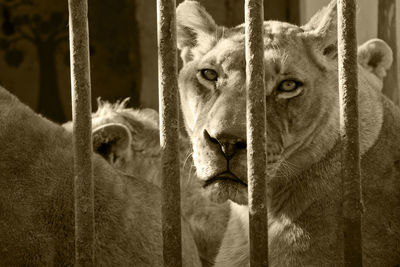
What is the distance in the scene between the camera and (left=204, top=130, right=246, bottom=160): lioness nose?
93.7 inches

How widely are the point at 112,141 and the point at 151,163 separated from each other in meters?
0.46

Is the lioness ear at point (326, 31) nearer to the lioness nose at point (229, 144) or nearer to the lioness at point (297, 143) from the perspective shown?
the lioness at point (297, 143)

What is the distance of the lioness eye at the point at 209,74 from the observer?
280 centimetres

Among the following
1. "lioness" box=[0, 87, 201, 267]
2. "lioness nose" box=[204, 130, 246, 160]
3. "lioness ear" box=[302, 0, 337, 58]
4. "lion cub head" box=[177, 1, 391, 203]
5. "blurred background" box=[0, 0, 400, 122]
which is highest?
"blurred background" box=[0, 0, 400, 122]

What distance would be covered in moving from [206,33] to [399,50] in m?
1.15

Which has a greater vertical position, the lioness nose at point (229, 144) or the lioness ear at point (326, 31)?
the lioness ear at point (326, 31)

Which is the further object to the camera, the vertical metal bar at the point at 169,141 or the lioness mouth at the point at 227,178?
the lioness mouth at the point at 227,178

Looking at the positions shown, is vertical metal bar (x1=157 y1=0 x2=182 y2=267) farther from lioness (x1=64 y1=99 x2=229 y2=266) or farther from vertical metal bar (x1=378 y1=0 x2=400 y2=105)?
vertical metal bar (x1=378 y1=0 x2=400 y2=105)

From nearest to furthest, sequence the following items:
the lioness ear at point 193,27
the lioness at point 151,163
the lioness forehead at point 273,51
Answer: the lioness forehead at point 273,51 < the lioness ear at point 193,27 < the lioness at point 151,163

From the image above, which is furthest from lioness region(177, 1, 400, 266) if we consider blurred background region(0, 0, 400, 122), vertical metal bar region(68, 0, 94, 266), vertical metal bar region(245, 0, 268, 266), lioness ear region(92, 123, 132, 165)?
blurred background region(0, 0, 400, 122)

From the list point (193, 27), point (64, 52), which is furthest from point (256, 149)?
point (64, 52)

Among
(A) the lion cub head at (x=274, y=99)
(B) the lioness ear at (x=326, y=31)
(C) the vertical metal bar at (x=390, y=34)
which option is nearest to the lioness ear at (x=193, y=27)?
(A) the lion cub head at (x=274, y=99)

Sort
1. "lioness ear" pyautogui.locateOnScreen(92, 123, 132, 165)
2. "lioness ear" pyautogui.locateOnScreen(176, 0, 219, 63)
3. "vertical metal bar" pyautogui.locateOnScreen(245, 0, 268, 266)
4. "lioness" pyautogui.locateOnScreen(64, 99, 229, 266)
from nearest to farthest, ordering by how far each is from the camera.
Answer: "vertical metal bar" pyautogui.locateOnScreen(245, 0, 268, 266)
"lioness ear" pyautogui.locateOnScreen(176, 0, 219, 63)
"lioness ear" pyautogui.locateOnScreen(92, 123, 132, 165)
"lioness" pyautogui.locateOnScreen(64, 99, 229, 266)

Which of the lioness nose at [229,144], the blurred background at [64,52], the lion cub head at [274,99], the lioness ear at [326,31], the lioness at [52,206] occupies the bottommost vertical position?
the lioness at [52,206]
